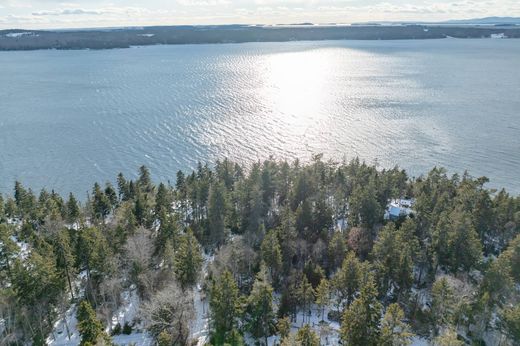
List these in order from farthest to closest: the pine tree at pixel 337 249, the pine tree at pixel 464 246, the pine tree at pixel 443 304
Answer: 1. the pine tree at pixel 337 249
2. the pine tree at pixel 464 246
3. the pine tree at pixel 443 304

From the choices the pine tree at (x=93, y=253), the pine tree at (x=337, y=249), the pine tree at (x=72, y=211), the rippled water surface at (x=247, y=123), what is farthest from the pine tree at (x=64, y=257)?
the rippled water surface at (x=247, y=123)

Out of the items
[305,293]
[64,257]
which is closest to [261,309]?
[305,293]

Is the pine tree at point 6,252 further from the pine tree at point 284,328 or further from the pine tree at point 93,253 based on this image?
the pine tree at point 284,328

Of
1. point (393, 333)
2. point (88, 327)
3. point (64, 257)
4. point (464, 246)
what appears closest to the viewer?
point (393, 333)

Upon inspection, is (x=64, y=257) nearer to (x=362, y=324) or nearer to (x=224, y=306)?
(x=224, y=306)

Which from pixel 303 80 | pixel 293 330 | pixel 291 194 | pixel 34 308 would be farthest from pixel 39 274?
pixel 303 80

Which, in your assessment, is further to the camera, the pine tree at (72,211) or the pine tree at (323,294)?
the pine tree at (72,211)

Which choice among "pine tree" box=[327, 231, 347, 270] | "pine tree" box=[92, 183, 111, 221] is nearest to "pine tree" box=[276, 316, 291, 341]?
"pine tree" box=[327, 231, 347, 270]
